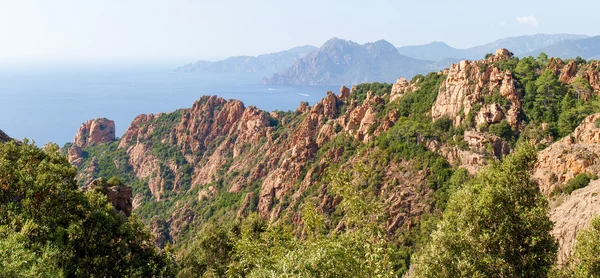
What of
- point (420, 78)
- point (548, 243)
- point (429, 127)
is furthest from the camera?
point (420, 78)

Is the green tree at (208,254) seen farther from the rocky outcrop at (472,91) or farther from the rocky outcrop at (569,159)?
the rocky outcrop at (472,91)

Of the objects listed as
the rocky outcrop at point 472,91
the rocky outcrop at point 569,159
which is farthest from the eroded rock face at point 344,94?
the rocky outcrop at point 569,159

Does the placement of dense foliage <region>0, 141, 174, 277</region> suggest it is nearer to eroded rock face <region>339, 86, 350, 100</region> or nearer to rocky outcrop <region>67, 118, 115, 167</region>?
eroded rock face <region>339, 86, 350, 100</region>

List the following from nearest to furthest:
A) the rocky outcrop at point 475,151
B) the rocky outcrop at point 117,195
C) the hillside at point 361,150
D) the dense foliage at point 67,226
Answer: the dense foliage at point 67,226
the rocky outcrop at point 117,195
the rocky outcrop at point 475,151
the hillside at point 361,150

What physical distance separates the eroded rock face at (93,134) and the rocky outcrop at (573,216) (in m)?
120

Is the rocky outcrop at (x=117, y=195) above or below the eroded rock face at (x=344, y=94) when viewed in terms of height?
below

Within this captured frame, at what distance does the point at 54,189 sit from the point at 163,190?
75.4 metres

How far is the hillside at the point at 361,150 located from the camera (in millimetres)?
46125

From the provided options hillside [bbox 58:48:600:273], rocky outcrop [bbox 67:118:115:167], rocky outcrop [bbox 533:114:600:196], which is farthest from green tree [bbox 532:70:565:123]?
rocky outcrop [bbox 67:118:115:167]

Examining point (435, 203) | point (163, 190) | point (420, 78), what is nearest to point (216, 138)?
point (163, 190)

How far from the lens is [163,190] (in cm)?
9062

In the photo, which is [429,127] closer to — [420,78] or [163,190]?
[420,78]

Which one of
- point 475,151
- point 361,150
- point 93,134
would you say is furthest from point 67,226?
point 93,134

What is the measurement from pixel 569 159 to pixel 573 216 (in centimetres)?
1176
